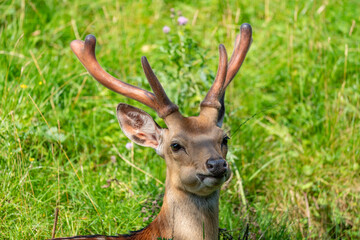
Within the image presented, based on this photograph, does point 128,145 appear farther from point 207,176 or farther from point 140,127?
point 207,176

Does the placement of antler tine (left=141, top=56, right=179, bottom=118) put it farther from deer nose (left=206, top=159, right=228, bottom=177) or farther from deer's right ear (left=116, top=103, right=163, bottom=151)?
deer nose (left=206, top=159, right=228, bottom=177)

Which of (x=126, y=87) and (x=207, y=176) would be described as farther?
(x=126, y=87)

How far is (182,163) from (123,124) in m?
0.54

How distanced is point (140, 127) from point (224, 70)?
2.10 feet

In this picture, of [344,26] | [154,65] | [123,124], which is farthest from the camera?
[344,26]

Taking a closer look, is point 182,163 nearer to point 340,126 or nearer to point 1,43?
point 340,126

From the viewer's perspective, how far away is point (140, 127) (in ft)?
12.5

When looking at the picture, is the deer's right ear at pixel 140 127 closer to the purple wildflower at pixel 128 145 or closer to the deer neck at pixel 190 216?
the deer neck at pixel 190 216

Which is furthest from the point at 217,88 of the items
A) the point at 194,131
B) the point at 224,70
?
the point at 194,131

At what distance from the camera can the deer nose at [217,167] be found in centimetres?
324

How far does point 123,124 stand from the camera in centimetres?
378

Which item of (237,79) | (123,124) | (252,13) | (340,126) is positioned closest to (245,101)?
(237,79)

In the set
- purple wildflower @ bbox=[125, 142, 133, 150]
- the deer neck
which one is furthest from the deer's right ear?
purple wildflower @ bbox=[125, 142, 133, 150]

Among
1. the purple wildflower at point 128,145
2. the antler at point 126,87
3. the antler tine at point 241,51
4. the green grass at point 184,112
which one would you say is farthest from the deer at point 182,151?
the purple wildflower at point 128,145
